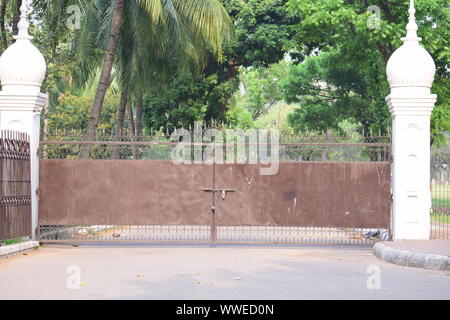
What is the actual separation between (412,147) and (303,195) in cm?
253

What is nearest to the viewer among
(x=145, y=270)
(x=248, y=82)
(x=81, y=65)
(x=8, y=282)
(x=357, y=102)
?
(x=8, y=282)

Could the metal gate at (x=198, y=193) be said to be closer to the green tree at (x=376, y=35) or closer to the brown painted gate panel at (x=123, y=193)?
the brown painted gate panel at (x=123, y=193)

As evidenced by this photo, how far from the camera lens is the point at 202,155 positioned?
15.6 meters

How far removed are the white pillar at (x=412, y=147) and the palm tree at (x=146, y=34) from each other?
298 inches

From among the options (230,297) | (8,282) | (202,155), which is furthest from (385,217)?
(8,282)

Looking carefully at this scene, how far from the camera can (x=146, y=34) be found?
22.1 meters

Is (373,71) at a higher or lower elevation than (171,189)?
higher

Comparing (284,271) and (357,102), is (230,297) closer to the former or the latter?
(284,271)

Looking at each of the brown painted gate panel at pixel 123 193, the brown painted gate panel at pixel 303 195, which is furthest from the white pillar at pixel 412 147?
the brown painted gate panel at pixel 123 193

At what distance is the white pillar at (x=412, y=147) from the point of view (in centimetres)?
1456

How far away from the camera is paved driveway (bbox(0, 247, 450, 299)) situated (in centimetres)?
891

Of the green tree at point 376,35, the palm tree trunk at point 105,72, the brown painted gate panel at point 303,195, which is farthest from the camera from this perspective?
the green tree at point 376,35

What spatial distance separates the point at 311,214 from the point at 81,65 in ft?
43.9

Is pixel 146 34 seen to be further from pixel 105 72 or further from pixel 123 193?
pixel 123 193
